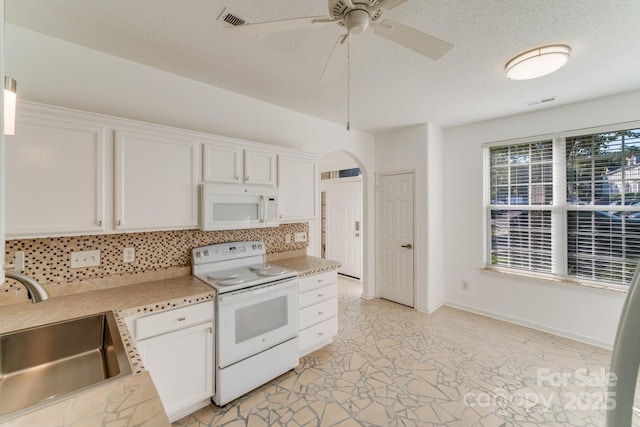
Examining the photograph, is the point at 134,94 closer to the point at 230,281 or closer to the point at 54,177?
the point at 54,177

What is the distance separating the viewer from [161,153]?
6.69 feet

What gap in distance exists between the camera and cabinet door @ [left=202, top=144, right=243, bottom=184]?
88.9 inches

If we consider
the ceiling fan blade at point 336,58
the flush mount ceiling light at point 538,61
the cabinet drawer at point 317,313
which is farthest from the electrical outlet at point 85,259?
the flush mount ceiling light at point 538,61

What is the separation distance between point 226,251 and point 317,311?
3.52ft

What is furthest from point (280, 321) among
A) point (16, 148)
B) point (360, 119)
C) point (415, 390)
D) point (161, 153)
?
point (360, 119)

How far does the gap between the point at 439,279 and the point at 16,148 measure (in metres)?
4.50

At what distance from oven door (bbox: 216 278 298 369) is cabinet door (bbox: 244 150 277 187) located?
96 centimetres

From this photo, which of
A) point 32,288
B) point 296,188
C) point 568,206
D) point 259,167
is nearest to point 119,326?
point 32,288

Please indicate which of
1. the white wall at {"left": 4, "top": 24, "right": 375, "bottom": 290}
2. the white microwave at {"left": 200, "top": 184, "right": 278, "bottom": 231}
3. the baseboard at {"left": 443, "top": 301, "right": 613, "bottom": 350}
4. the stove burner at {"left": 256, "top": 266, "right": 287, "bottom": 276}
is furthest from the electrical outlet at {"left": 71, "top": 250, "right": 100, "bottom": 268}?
the baseboard at {"left": 443, "top": 301, "right": 613, "bottom": 350}

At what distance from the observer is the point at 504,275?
3.54 meters

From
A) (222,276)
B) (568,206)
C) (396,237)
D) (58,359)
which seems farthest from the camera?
(396,237)

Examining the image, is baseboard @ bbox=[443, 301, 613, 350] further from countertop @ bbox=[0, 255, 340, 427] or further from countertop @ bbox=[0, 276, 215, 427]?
countertop @ bbox=[0, 276, 215, 427]

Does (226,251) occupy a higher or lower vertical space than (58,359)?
higher

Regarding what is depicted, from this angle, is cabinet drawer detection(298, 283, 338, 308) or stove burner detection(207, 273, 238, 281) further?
cabinet drawer detection(298, 283, 338, 308)
